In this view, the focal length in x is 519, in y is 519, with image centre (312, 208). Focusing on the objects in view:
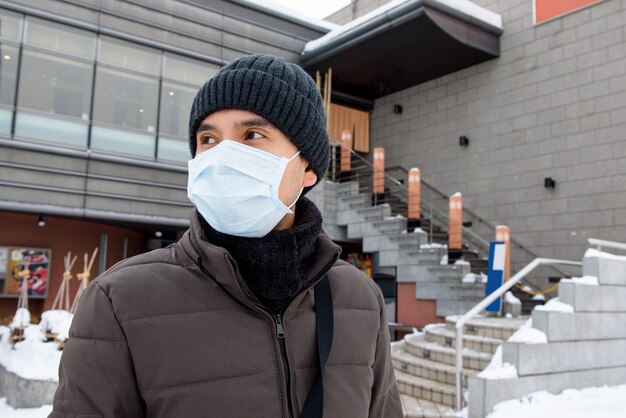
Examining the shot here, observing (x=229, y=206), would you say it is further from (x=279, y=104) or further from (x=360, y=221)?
(x=360, y=221)

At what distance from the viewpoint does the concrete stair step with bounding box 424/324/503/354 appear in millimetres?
6289

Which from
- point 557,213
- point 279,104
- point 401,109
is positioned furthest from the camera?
point 401,109

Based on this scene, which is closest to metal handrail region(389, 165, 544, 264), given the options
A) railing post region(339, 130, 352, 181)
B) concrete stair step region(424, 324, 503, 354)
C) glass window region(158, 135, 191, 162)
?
railing post region(339, 130, 352, 181)

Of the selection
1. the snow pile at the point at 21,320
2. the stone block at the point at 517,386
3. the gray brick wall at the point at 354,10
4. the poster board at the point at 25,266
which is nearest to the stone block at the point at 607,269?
the stone block at the point at 517,386

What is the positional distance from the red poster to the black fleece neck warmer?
11326mm

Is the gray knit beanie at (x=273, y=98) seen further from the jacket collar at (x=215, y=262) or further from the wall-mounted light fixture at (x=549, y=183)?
the wall-mounted light fixture at (x=549, y=183)

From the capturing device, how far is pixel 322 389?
1.32 metres

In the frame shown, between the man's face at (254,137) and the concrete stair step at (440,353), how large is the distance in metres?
5.13

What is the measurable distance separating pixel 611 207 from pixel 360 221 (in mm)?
4895

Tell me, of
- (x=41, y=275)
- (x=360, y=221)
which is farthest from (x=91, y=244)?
(x=360, y=221)

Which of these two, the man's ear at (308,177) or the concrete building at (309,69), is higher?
the concrete building at (309,69)

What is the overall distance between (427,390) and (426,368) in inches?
20.5

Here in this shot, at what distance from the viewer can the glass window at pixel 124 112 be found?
10.4 metres

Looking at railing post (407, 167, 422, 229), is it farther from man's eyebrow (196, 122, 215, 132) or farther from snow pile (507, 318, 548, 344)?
man's eyebrow (196, 122, 215, 132)
